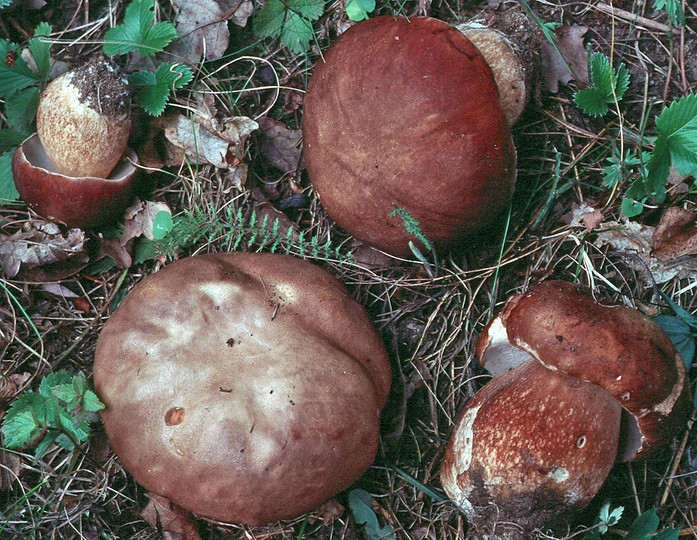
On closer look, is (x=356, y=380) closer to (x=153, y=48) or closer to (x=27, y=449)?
(x=27, y=449)

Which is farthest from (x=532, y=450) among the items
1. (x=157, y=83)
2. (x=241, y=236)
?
(x=157, y=83)

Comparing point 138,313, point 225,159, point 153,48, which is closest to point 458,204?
point 225,159

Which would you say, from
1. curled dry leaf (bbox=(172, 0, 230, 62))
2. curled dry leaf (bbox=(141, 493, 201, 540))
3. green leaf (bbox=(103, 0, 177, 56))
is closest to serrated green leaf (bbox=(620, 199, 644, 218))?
curled dry leaf (bbox=(172, 0, 230, 62))

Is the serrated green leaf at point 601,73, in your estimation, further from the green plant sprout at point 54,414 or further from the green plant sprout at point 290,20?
the green plant sprout at point 54,414

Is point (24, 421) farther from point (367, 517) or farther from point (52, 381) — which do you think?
point (367, 517)

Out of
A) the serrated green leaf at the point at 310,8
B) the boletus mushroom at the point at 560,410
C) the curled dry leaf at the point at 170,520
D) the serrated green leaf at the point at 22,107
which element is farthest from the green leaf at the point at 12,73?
the boletus mushroom at the point at 560,410
